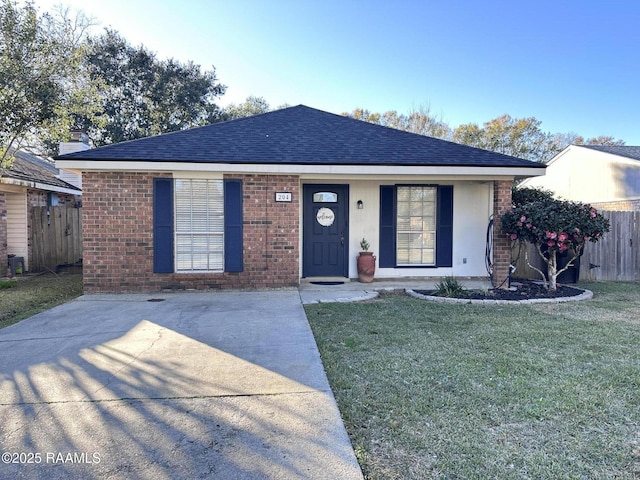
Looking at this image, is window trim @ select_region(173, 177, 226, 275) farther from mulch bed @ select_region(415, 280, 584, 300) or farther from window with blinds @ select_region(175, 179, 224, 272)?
mulch bed @ select_region(415, 280, 584, 300)

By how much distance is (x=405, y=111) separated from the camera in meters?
29.5

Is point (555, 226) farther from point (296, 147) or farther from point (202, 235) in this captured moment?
point (202, 235)

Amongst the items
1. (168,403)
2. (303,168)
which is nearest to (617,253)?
(303,168)

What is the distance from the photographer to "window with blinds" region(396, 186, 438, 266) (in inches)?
362

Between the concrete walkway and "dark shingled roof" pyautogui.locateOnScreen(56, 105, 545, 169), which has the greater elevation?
"dark shingled roof" pyautogui.locateOnScreen(56, 105, 545, 169)

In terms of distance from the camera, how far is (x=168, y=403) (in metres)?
3.10

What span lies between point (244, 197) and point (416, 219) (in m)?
4.01

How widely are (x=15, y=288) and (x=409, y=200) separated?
30.2 feet

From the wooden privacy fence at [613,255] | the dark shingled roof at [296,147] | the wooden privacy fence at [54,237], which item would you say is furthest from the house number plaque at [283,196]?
the wooden privacy fence at [54,237]

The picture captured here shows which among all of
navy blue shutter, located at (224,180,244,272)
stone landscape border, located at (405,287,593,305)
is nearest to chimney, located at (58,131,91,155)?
navy blue shutter, located at (224,180,244,272)

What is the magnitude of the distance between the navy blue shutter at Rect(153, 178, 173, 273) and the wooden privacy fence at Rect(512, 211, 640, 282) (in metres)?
8.18

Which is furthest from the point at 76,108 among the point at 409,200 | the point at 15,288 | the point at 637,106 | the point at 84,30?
the point at 637,106

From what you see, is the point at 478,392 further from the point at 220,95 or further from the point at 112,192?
the point at 220,95

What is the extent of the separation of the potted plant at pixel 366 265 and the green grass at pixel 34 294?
19.6ft
